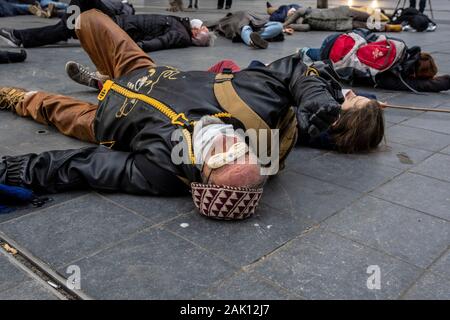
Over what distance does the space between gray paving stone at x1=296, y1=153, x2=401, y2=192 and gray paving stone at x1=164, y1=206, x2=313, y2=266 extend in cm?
64

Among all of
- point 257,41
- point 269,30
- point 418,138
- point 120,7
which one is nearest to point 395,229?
point 418,138

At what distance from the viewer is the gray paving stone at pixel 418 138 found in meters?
4.03

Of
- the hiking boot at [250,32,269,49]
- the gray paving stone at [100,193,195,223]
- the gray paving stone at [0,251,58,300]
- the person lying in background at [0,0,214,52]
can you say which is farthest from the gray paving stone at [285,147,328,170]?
the hiking boot at [250,32,269,49]

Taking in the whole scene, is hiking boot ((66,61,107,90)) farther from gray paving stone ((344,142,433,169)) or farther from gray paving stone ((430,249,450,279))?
gray paving stone ((430,249,450,279))

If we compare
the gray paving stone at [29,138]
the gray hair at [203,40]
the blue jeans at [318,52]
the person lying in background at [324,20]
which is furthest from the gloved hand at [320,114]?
the person lying in background at [324,20]

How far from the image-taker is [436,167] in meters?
3.53

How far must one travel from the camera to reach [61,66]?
6.23 meters

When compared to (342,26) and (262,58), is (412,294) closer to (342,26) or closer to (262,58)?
(262,58)

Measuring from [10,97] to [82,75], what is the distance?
705 mm

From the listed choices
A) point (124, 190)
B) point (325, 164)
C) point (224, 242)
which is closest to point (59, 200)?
point (124, 190)

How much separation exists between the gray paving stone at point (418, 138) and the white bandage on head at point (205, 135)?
6.57 feet

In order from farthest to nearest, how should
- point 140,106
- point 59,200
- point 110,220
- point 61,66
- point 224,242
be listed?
point 61,66
point 140,106
point 59,200
point 110,220
point 224,242

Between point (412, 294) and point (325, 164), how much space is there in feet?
5.12

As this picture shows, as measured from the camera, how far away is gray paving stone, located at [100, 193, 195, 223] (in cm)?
265
